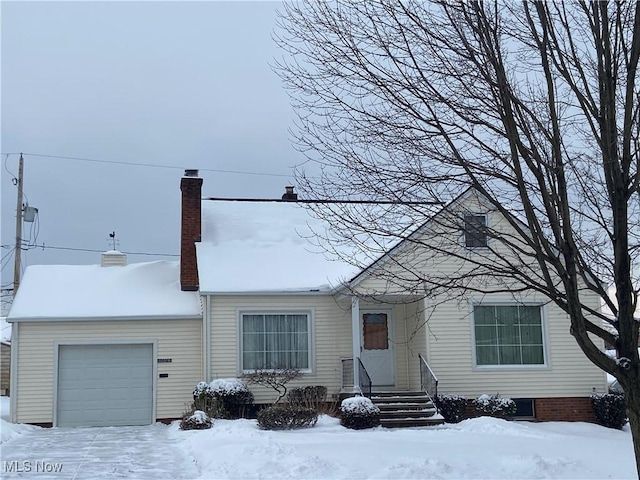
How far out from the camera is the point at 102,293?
65.1 feet

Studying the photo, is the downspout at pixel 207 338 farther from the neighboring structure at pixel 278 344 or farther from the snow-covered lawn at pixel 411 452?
the snow-covered lawn at pixel 411 452

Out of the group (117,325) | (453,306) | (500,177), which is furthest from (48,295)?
(500,177)

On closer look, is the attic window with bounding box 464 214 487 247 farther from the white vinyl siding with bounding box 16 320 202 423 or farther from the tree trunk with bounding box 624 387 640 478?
the white vinyl siding with bounding box 16 320 202 423

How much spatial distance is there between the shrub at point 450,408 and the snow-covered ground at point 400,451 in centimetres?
123

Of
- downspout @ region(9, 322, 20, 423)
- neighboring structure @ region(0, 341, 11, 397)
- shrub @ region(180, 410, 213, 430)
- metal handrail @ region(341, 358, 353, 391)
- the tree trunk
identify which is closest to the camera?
the tree trunk

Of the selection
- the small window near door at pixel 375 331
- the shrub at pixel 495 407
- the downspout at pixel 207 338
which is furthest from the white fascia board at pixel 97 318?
the shrub at pixel 495 407

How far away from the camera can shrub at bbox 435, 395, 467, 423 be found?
17.2m

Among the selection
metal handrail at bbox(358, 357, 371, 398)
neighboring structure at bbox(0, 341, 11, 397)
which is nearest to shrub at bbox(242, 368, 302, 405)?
metal handrail at bbox(358, 357, 371, 398)

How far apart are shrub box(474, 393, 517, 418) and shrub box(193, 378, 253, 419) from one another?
17.8ft

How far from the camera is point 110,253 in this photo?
22156mm

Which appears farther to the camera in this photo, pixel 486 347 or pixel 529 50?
pixel 486 347

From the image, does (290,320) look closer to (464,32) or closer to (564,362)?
(564,362)

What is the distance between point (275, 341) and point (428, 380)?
3888mm

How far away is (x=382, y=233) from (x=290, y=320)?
11361mm
